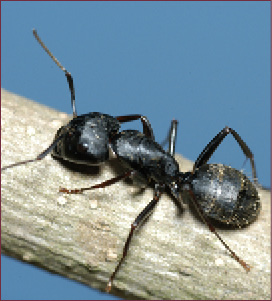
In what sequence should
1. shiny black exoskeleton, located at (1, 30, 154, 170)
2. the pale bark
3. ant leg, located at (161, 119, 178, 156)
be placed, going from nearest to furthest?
the pale bark < shiny black exoskeleton, located at (1, 30, 154, 170) < ant leg, located at (161, 119, 178, 156)

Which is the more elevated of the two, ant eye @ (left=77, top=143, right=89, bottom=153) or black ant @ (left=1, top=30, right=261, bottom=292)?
ant eye @ (left=77, top=143, right=89, bottom=153)

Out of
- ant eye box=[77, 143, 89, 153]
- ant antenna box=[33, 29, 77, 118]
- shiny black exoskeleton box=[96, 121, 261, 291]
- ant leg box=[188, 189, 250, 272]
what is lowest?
ant leg box=[188, 189, 250, 272]

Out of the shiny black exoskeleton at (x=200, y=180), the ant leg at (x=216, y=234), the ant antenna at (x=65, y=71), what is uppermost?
the ant antenna at (x=65, y=71)

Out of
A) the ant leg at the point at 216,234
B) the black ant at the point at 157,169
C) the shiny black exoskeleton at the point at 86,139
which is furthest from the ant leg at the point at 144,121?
the ant leg at the point at 216,234

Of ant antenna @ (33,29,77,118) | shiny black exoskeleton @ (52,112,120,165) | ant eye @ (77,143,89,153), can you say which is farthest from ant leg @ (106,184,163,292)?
ant antenna @ (33,29,77,118)

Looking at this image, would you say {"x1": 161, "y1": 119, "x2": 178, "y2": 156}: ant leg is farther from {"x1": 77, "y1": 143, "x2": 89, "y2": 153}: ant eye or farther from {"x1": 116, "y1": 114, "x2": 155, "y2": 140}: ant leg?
{"x1": 77, "y1": 143, "x2": 89, "y2": 153}: ant eye

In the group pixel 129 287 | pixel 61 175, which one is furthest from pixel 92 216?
pixel 129 287

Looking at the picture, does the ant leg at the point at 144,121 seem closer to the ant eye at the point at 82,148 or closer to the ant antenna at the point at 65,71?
the ant antenna at the point at 65,71
